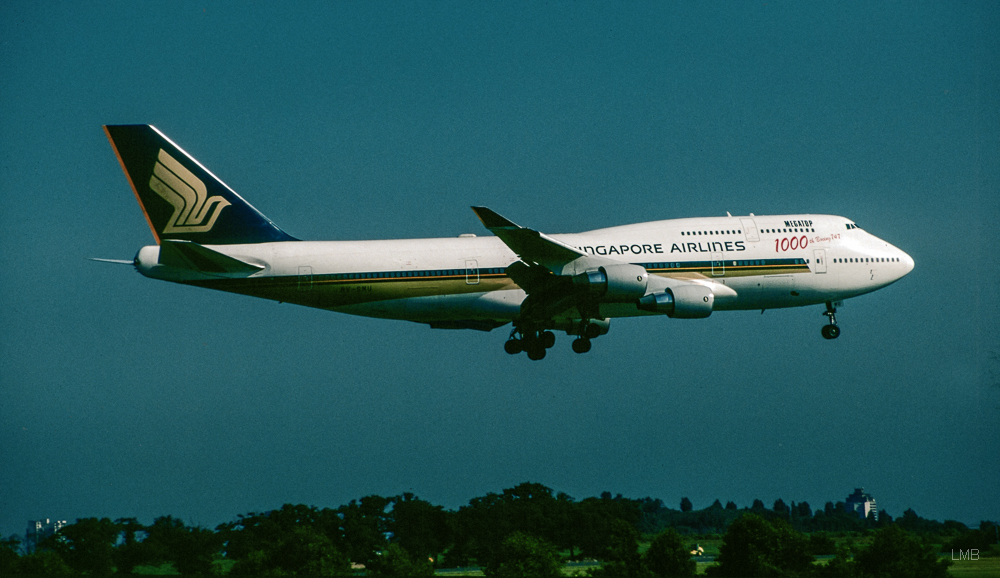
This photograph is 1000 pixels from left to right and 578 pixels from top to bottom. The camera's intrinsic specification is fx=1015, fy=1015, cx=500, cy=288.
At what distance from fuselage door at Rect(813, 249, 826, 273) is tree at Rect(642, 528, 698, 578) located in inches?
656

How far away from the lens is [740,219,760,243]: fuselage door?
140ft

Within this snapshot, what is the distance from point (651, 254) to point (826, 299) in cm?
839

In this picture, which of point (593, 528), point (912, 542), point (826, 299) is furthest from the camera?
point (593, 528)

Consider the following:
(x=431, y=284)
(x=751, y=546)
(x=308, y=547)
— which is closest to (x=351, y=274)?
(x=431, y=284)

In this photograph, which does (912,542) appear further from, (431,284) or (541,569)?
(431,284)

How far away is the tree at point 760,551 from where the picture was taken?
50.5 meters

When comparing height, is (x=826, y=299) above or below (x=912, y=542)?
above

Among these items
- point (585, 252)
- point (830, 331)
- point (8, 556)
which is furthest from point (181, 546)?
point (830, 331)

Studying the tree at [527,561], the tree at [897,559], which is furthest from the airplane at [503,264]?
the tree at [527,561]

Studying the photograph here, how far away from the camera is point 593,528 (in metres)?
71.4

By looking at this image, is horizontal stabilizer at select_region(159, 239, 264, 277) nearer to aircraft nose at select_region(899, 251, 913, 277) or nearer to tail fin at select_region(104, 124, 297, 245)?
tail fin at select_region(104, 124, 297, 245)

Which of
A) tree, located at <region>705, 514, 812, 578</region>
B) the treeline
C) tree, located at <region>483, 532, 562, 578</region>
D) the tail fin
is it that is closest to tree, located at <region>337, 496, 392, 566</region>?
the treeline

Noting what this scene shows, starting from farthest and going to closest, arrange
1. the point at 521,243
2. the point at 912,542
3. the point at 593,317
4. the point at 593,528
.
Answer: the point at 593,528 → the point at 912,542 → the point at 593,317 → the point at 521,243

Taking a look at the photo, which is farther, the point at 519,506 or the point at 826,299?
the point at 519,506
